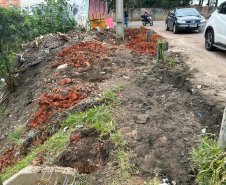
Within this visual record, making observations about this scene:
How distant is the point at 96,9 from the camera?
15859mm

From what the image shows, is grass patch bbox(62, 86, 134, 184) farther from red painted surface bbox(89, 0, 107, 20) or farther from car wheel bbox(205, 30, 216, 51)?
red painted surface bbox(89, 0, 107, 20)

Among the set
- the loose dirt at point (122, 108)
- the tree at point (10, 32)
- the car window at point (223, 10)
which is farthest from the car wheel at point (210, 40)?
the tree at point (10, 32)

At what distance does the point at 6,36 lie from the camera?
22.1ft

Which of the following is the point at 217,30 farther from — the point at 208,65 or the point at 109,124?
the point at 109,124

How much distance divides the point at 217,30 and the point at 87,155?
6502 millimetres

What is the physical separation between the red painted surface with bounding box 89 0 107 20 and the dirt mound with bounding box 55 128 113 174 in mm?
12759

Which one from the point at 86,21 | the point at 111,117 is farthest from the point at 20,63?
the point at 111,117

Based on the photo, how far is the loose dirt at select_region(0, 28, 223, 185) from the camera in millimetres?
2791

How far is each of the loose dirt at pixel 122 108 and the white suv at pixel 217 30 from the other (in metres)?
1.31

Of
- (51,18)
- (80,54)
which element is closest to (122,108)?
(80,54)

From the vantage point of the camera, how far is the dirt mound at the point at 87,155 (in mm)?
3041

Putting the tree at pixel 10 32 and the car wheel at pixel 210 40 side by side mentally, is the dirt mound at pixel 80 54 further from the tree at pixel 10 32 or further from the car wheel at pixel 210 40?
the car wheel at pixel 210 40

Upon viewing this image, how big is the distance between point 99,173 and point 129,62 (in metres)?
5.07

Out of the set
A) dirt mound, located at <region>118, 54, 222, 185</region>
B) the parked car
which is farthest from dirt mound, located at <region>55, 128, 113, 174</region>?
the parked car
